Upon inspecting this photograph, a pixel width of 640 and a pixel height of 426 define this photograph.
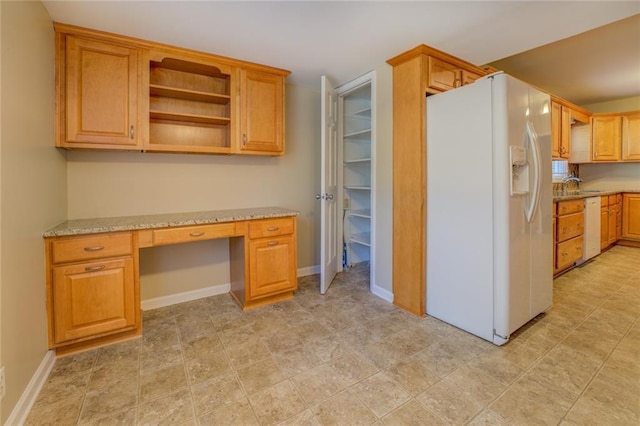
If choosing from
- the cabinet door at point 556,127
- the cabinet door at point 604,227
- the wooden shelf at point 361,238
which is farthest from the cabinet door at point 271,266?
the cabinet door at point 604,227

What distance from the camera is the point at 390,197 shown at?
9.05ft

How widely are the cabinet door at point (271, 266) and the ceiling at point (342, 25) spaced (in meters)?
1.67

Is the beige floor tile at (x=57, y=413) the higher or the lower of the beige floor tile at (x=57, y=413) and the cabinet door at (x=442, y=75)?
the lower

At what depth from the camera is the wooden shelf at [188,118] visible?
8.13ft

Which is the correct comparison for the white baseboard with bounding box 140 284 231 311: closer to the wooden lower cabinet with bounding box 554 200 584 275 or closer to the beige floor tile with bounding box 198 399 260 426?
the beige floor tile with bounding box 198 399 260 426

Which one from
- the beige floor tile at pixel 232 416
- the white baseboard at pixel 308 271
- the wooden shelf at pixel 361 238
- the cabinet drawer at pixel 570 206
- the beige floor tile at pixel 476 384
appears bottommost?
the beige floor tile at pixel 232 416

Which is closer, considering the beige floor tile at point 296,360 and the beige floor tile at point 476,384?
the beige floor tile at point 476,384

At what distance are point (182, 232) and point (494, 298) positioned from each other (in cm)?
235

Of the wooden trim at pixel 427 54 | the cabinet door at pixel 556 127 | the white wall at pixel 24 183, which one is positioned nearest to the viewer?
the white wall at pixel 24 183

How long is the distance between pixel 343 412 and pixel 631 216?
5907 mm

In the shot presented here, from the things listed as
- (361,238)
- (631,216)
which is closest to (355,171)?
(361,238)

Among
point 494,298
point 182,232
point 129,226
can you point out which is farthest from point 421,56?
point 129,226

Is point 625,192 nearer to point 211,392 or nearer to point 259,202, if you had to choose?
point 259,202

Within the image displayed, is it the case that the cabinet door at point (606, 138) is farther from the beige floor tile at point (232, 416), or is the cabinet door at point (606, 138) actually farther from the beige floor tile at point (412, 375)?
the beige floor tile at point (232, 416)
